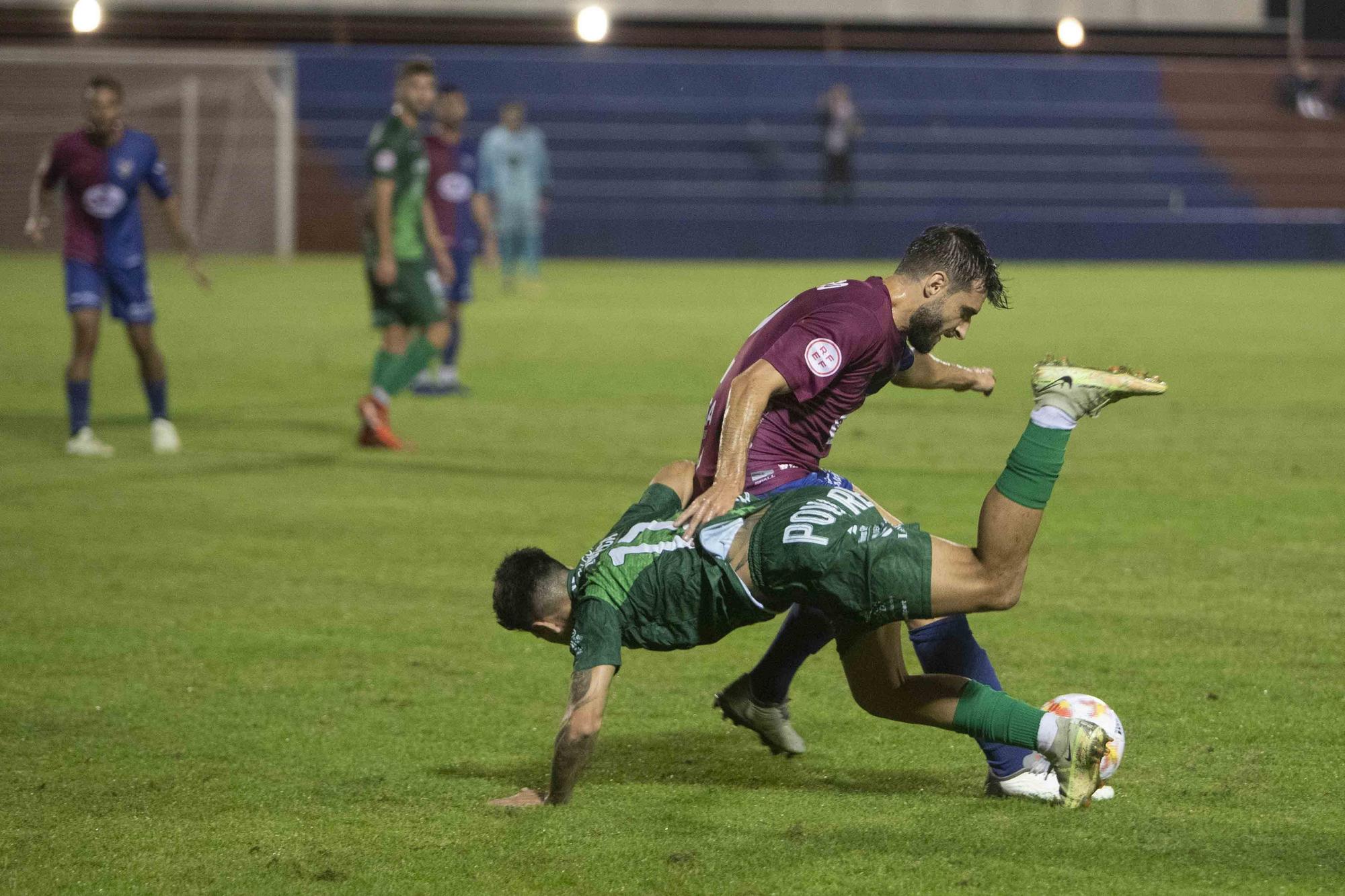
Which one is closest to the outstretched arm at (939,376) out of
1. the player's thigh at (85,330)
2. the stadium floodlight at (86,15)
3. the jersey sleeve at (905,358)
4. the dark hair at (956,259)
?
the jersey sleeve at (905,358)

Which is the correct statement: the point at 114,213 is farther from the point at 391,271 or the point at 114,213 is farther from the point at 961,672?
the point at 961,672

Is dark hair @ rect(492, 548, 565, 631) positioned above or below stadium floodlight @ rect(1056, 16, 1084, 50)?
below

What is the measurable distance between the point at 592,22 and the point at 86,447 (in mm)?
26538

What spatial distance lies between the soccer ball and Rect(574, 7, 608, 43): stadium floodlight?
32.0 m

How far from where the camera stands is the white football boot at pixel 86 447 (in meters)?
10.2

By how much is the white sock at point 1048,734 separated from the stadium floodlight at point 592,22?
32336mm

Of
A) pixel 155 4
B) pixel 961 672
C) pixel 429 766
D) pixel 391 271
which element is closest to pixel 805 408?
pixel 961 672

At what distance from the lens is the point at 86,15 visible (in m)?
34.8

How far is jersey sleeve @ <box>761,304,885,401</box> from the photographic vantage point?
4.35 m

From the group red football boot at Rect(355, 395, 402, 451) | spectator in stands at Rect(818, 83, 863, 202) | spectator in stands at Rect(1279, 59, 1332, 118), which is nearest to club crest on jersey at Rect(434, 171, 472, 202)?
red football boot at Rect(355, 395, 402, 451)

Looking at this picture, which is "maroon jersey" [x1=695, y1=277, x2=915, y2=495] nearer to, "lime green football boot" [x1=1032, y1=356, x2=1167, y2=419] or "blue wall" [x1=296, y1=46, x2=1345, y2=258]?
"lime green football boot" [x1=1032, y1=356, x2=1167, y2=419]

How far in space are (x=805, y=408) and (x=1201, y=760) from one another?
1435 millimetres

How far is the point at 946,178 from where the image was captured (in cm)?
3409

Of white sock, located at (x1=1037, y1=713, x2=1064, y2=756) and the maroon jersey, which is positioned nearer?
white sock, located at (x1=1037, y1=713, x2=1064, y2=756)
